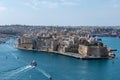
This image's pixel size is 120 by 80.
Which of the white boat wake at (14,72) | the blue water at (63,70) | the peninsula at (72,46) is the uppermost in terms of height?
the peninsula at (72,46)

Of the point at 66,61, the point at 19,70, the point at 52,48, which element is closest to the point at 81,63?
the point at 66,61

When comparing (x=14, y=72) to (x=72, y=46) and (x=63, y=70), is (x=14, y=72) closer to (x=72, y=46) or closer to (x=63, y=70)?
(x=63, y=70)

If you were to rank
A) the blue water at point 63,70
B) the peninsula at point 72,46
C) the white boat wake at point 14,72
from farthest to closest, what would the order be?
the peninsula at point 72,46
the blue water at point 63,70
the white boat wake at point 14,72

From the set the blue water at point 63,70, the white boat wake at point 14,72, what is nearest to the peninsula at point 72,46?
the blue water at point 63,70

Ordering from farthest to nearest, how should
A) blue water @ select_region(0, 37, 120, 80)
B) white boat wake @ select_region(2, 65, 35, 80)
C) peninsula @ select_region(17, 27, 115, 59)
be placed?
1. peninsula @ select_region(17, 27, 115, 59)
2. blue water @ select_region(0, 37, 120, 80)
3. white boat wake @ select_region(2, 65, 35, 80)

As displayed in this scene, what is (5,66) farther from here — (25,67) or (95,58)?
(95,58)

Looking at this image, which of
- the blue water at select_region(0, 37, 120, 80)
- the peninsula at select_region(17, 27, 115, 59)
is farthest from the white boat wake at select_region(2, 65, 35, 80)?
the peninsula at select_region(17, 27, 115, 59)

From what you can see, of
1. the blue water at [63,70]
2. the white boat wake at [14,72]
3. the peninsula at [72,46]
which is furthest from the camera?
the peninsula at [72,46]

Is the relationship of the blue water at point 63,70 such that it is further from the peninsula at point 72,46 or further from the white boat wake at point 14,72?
the peninsula at point 72,46

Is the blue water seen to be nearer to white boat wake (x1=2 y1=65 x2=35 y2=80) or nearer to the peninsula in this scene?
white boat wake (x1=2 y1=65 x2=35 y2=80)

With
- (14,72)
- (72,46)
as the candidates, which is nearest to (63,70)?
(14,72)

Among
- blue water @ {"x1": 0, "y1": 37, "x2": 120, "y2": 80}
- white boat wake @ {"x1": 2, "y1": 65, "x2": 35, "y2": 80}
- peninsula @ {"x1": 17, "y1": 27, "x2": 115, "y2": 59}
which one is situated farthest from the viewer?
peninsula @ {"x1": 17, "y1": 27, "x2": 115, "y2": 59}
